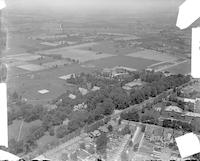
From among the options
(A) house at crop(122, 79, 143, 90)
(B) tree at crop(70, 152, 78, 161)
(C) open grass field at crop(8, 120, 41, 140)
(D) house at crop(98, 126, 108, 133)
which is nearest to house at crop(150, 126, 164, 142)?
(D) house at crop(98, 126, 108, 133)

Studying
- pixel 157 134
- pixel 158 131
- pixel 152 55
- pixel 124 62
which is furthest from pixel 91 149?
pixel 152 55

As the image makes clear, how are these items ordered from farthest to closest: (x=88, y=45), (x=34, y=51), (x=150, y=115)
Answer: (x=88, y=45), (x=34, y=51), (x=150, y=115)

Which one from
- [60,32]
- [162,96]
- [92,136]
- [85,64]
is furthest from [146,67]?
[92,136]

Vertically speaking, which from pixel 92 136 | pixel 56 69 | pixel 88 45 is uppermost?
pixel 88 45

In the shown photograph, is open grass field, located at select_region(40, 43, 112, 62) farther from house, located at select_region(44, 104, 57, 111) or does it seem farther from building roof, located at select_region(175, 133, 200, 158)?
building roof, located at select_region(175, 133, 200, 158)

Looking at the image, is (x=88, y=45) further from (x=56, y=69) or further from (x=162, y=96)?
(x=162, y=96)

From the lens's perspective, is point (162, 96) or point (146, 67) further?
point (146, 67)

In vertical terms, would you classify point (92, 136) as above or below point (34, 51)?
below

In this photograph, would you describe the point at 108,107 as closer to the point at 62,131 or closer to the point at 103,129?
the point at 103,129
